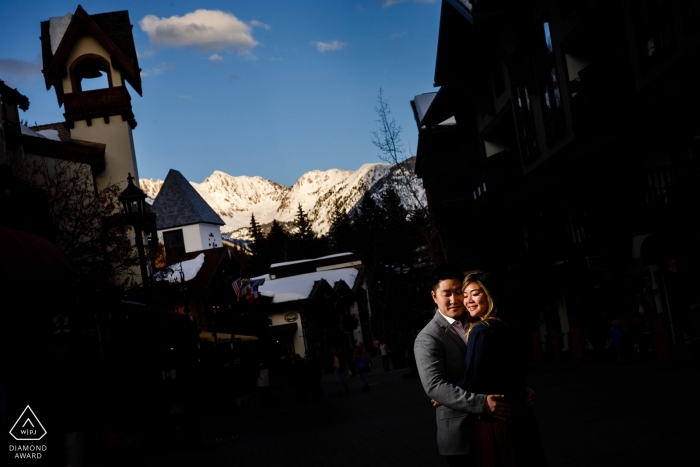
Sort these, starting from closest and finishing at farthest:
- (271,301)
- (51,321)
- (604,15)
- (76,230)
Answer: (51,321)
(604,15)
(76,230)
(271,301)

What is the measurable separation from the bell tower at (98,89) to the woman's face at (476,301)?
37.4 metres

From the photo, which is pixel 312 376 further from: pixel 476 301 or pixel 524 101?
pixel 476 301

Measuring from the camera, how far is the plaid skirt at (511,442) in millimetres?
5465

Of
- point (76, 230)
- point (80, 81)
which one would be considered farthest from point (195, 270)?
point (76, 230)

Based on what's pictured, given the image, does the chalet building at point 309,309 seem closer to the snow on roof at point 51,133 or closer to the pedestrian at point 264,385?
the snow on roof at point 51,133

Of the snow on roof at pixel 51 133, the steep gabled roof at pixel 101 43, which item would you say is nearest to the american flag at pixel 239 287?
the steep gabled roof at pixel 101 43

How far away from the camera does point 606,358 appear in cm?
2488

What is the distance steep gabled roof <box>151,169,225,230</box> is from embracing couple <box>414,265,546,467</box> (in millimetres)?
87189

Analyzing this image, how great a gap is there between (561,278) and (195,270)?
2819 cm

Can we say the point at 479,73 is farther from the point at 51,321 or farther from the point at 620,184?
the point at 51,321

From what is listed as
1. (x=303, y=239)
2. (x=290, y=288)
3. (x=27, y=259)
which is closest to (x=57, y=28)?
(x=27, y=259)

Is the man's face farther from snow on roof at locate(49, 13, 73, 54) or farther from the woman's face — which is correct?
snow on roof at locate(49, 13, 73, 54)

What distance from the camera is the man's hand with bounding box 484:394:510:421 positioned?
5.44m

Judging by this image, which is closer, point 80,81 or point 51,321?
point 51,321
